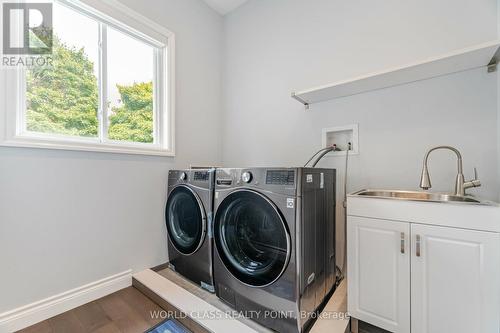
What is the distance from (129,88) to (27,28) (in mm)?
696

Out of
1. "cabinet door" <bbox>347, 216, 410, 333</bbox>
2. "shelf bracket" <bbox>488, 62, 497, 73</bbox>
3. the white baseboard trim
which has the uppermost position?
"shelf bracket" <bbox>488, 62, 497, 73</bbox>

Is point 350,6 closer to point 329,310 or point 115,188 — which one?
point 329,310

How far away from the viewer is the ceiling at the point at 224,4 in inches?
99.0

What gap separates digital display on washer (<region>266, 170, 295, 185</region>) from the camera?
3.82 ft

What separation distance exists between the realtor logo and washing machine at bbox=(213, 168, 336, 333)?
151cm

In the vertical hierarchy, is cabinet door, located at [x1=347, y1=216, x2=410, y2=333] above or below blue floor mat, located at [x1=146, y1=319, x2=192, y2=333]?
above

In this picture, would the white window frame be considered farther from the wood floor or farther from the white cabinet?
the white cabinet

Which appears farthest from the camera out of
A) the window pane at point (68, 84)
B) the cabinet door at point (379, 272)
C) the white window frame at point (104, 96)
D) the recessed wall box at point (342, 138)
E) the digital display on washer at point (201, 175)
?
the recessed wall box at point (342, 138)

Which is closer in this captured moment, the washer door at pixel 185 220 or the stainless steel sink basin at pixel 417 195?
the stainless steel sink basin at pixel 417 195

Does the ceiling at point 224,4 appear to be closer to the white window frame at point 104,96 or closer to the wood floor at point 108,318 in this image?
the white window frame at point 104,96

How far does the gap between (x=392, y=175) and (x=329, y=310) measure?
1.04 m

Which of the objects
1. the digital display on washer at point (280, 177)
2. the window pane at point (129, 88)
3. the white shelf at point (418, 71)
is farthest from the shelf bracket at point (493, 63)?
the window pane at point (129, 88)

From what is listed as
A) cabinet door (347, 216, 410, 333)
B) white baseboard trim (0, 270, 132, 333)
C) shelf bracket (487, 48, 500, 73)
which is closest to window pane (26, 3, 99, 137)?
white baseboard trim (0, 270, 132, 333)

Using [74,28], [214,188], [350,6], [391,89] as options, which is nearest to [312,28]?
[350,6]
